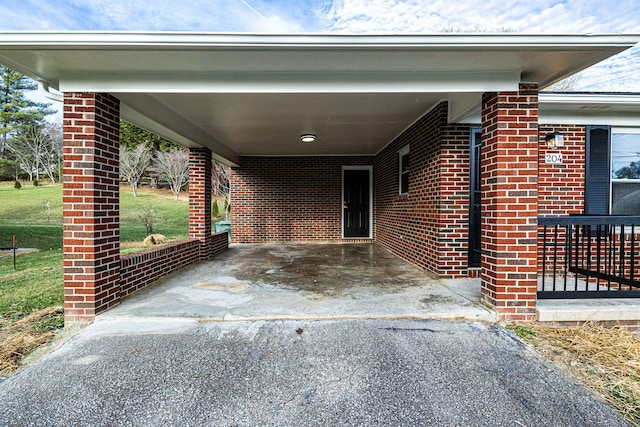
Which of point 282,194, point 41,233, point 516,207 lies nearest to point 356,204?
point 282,194

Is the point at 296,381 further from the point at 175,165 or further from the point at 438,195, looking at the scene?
the point at 175,165

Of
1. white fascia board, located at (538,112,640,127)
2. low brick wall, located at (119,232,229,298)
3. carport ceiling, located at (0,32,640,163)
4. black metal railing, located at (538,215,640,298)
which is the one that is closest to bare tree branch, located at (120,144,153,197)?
low brick wall, located at (119,232,229,298)

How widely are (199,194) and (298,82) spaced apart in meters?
3.79

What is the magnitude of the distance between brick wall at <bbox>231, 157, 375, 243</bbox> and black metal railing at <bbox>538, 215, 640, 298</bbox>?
216 inches

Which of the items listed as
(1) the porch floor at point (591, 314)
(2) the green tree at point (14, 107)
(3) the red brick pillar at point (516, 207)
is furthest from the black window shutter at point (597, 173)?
(2) the green tree at point (14, 107)

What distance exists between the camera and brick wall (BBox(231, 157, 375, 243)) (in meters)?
9.14

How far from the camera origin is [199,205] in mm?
6133

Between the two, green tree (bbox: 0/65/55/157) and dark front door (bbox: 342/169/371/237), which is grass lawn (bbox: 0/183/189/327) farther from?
dark front door (bbox: 342/169/371/237)

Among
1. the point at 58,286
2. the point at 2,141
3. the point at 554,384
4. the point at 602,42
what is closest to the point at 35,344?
the point at 58,286

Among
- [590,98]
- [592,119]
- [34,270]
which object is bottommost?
[34,270]

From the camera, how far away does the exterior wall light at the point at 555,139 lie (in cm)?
433

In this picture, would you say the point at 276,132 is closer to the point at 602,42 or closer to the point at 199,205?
the point at 199,205

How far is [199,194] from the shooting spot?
20.2 ft

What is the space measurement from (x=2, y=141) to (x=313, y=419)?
32.4 metres
